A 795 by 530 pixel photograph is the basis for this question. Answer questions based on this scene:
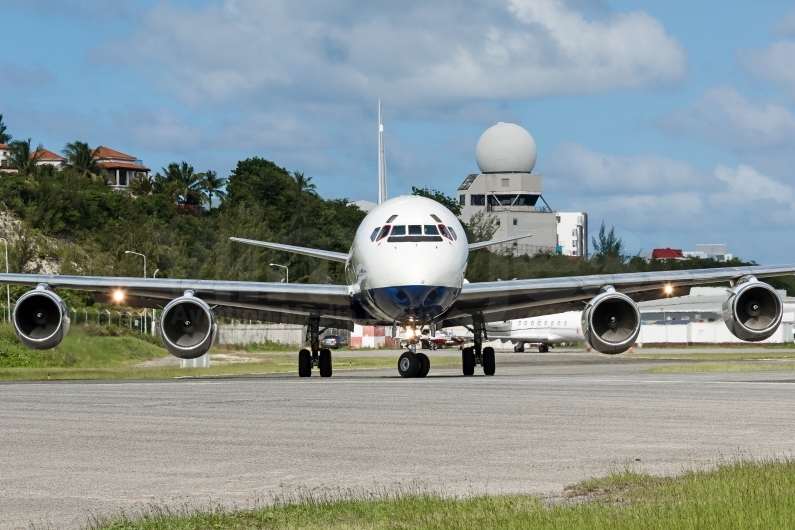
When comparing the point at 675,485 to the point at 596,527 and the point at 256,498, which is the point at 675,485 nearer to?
the point at 596,527

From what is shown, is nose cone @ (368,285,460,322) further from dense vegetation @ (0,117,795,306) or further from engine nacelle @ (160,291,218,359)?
dense vegetation @ (0,117,795,306)

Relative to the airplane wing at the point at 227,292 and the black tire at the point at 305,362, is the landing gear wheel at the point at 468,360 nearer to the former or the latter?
the airplane wing at the point at 227,292

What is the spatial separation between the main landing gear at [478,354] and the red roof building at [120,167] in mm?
143263

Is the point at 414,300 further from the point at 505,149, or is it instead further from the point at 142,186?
the point at 505,149

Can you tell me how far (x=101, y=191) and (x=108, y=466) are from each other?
119939 mm

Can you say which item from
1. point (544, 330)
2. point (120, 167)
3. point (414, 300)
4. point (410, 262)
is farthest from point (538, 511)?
point (120, 167)

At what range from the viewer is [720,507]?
8422mm

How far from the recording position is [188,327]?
30.9 meters

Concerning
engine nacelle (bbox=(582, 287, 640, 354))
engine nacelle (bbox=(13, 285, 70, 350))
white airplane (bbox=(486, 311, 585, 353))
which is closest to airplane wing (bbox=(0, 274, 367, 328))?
engine nacelle (bbox=(13, 285, 70, 350))

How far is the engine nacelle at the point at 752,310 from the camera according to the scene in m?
31.3

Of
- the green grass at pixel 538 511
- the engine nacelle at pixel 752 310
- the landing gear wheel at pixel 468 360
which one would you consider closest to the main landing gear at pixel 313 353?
the landing gear wheel at pixel 468 360

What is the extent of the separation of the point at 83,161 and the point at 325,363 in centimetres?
11841

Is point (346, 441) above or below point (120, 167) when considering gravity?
below

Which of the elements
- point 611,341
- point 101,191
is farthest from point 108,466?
point 101,191
